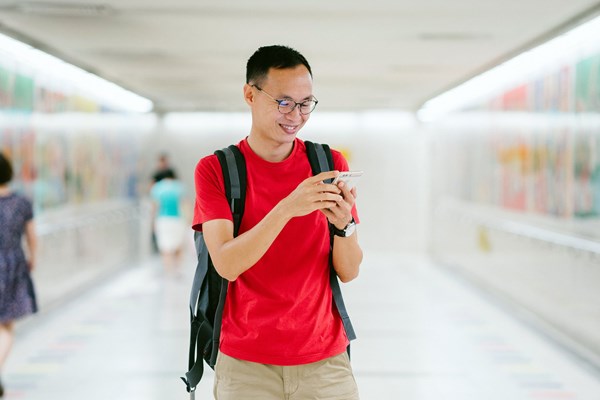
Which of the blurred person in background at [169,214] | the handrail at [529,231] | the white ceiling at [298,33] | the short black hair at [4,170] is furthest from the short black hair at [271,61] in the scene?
the blurred person in background at [169,214]

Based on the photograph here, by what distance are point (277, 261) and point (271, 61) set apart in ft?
1.79

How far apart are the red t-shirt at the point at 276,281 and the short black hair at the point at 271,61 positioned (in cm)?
22

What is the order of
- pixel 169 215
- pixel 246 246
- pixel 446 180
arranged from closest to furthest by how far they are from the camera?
pixel 246 246 → pixel 169 215 → pixel 446 180

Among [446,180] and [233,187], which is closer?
[233,187]

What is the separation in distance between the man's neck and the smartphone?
0.22 metres

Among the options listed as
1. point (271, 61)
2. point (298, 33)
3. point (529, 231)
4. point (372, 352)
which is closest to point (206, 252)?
point (271, 61)

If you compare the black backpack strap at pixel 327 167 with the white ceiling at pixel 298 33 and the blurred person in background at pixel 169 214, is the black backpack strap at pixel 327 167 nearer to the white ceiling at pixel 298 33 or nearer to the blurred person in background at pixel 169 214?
the white ceiling at pixel 298 33

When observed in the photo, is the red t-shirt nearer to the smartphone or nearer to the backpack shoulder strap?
the backpack shoulder strap

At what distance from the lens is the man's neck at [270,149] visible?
7.51ft

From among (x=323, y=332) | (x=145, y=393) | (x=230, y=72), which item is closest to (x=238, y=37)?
(x=230, y=72)

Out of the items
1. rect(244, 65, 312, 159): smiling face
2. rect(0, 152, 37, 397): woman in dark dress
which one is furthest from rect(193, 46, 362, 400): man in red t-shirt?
rect(0, 152, 37, 397): woman in dark dress

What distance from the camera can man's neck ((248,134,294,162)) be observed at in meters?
2.29

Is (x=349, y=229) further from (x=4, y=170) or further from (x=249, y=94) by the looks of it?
(x=4, y=170)

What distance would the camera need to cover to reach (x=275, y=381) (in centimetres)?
227
